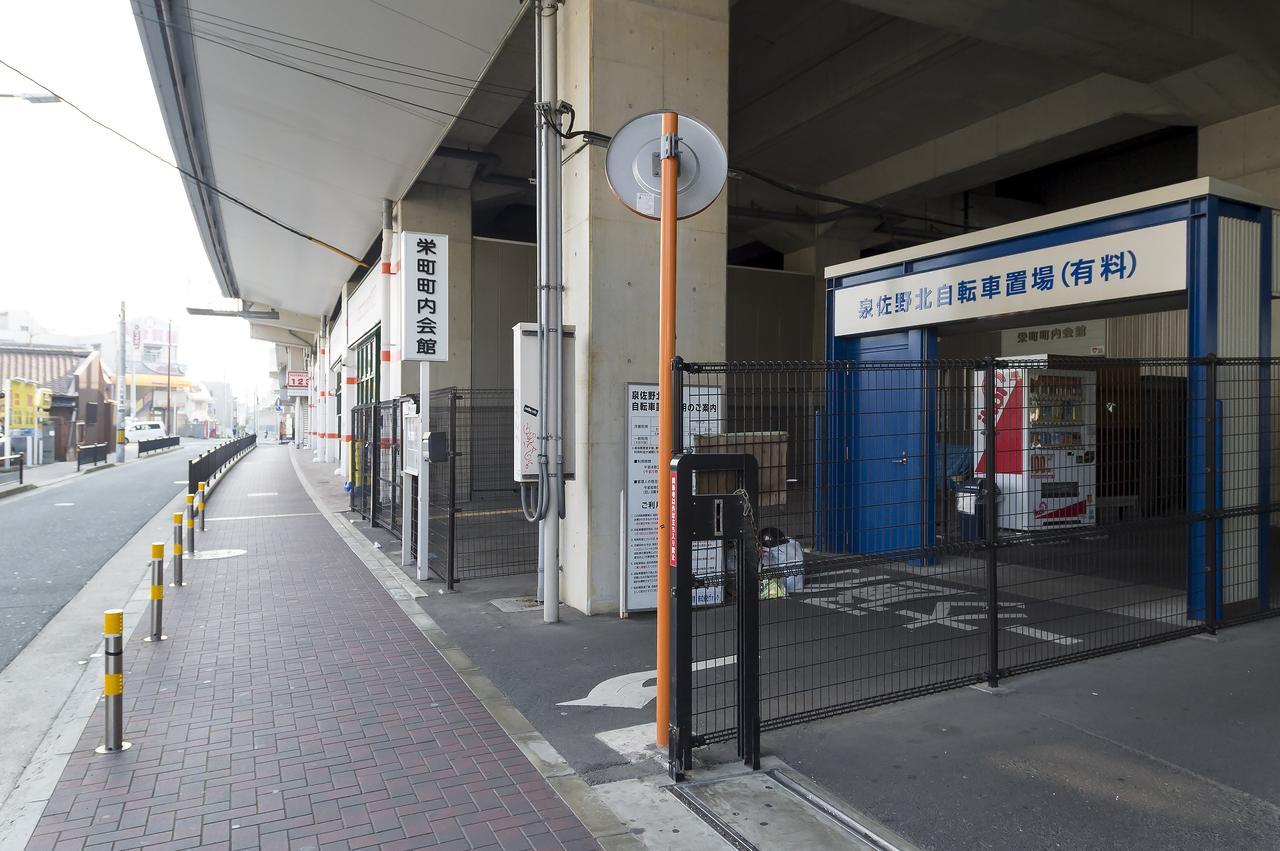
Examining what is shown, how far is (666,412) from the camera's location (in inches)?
168

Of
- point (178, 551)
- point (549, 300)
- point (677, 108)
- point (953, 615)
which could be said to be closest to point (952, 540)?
point (953, 615)

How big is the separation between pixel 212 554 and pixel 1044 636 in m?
10.1

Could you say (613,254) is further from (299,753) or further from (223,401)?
(223,401)

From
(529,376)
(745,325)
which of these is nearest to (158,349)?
(745,325)

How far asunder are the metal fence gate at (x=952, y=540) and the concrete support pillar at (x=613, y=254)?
0.92m

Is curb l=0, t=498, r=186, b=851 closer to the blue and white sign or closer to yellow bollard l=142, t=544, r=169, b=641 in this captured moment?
yellow bollard l=142, t=544, r=169, b=641

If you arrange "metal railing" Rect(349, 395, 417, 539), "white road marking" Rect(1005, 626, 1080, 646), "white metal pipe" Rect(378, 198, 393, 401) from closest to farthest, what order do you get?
"white road marking" Rect(1005, 626, 1080, 646) < "metal railing" Rect(349, 395, 417, 539) < "white metal pipe" Rect(378, 198, 393, 401)

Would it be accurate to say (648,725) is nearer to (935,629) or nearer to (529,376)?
(935,629)

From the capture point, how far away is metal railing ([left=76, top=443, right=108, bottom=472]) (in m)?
27.9

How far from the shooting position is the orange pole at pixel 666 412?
14.0ft

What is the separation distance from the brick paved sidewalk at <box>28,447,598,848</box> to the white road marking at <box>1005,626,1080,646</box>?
14.5 ft

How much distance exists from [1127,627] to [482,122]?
12.4 metres

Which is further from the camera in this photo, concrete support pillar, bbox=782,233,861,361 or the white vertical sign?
concrete support pillar, bbox=782,233,861,361

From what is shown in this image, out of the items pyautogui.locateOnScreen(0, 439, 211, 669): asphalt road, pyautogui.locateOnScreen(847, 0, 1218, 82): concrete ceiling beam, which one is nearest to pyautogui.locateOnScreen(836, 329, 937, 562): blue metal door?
pyautogui.locateOnScreen(847, 0, 1218, 82): concrete ceiling beam
